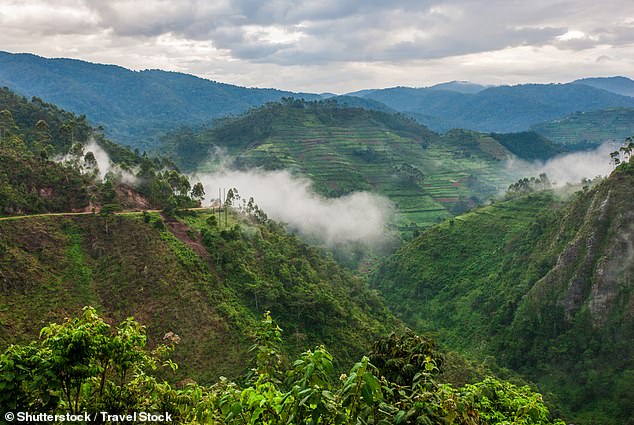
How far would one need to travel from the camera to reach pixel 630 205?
181 ft

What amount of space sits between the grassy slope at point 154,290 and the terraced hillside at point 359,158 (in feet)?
270

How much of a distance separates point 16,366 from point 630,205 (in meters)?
65.2

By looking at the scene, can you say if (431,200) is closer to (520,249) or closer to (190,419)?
(520,249)

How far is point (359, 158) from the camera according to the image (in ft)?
547

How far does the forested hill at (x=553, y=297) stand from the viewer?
163ft

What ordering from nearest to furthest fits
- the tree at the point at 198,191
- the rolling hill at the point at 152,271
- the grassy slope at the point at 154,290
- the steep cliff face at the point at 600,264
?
the grassy slope at the point at 154,290, the rolling hill at the point at 152,271, the steep cliff face at the point at 600,264, the tree at the point at 198,191

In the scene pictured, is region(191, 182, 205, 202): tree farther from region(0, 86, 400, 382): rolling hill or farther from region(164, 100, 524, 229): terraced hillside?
region(164, 100, 524, 229): terraced hillside

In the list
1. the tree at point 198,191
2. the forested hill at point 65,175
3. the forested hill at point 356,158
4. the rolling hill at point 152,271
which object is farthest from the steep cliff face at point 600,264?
the forested hill at point 356,158

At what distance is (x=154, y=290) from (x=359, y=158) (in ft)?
430

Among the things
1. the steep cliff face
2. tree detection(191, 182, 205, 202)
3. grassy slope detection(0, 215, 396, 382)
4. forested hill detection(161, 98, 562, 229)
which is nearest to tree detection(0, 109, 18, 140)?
tree detection(191, 182, 205, 202)

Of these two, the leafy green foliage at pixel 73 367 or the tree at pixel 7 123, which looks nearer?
the leafy green foliage at pixel 73 367

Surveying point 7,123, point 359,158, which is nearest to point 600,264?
point 7,123

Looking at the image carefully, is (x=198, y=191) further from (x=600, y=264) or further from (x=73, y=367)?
(x=73, y=367)

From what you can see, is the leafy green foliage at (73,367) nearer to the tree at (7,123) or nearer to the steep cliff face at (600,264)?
the steep cliff face at (600,264)
